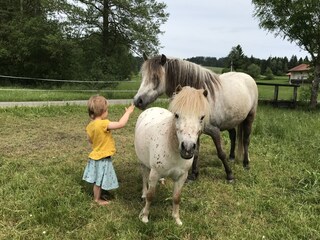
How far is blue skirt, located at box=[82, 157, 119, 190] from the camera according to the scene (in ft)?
13.2

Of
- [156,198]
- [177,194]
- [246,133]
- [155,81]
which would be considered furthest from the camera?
[246,133]

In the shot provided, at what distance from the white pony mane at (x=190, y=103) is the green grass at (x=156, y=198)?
4.06 ft

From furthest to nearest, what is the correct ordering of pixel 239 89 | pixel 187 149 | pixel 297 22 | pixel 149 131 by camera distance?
pixel 297 22 → pixel 239 89 → pixel 149 131 → pixel 187 149

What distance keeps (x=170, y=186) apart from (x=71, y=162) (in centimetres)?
185

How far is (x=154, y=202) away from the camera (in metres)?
4.11

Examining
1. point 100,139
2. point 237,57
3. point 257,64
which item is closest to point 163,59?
point 100,139

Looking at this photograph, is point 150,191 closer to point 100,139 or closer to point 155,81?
point 100,139

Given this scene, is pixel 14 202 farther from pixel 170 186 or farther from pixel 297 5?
pixel 297 5

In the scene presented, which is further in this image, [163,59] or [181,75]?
[181,75]

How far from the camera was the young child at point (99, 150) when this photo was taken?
13.0 ft

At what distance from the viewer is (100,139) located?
4020 mm

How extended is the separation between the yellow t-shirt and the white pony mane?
3.80 ft

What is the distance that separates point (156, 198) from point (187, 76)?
5.62 ft

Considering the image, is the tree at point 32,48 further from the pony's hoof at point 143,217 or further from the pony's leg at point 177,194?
the pony's leg at point 177,194
